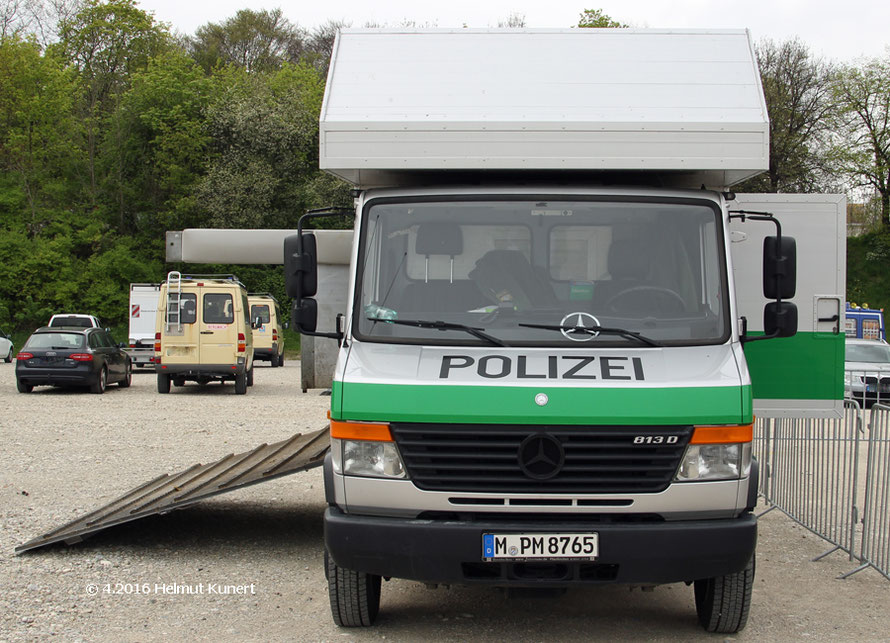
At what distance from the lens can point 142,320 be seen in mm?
32844

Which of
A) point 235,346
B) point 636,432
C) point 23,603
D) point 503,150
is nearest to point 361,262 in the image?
point 503,150

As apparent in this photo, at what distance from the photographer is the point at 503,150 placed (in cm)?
608

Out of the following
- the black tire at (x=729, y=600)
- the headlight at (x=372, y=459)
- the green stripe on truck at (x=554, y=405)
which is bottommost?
the black tire at (x=729, y=600)

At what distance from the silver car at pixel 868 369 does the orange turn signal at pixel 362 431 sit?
47.4 ft

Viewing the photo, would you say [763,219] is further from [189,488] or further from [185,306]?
[185,306]

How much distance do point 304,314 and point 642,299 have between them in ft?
6.42

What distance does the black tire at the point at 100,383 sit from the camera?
24328 millimetres

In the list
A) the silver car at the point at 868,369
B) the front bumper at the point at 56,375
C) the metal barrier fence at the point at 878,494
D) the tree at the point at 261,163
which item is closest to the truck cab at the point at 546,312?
the metal barrier fence at the point at 878,494

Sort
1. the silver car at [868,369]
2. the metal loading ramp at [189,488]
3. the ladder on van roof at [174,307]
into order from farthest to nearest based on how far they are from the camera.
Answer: the ladder on van roof at [174,307] → the silver car at [868,369] → the metal loading ramp at [189,488]

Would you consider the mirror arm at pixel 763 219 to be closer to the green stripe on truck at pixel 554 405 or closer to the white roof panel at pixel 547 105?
the white roof panel at pixel 547 105

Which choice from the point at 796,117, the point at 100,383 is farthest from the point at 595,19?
the point at 100,383

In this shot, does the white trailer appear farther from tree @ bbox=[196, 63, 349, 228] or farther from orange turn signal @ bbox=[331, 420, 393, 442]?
orange turn signal @ bbox=[331, 420, 393, 442]

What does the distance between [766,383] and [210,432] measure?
431 inches

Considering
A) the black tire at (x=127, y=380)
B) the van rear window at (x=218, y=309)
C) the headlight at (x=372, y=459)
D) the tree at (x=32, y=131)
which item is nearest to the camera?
the headlight at (x=372, y=459)
